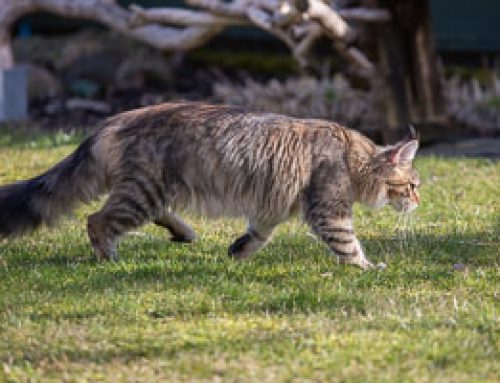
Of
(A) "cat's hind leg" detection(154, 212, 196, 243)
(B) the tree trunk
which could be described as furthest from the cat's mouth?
(B) the tree trunk

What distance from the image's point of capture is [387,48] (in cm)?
1383

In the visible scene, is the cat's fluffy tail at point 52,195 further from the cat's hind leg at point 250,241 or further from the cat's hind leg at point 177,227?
the cat's hind leg at point 250,241

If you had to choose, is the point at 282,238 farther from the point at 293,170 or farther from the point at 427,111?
the point at 427,111

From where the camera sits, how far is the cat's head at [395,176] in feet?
26.6

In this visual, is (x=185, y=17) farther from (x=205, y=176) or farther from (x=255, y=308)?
(x=255, y=308)

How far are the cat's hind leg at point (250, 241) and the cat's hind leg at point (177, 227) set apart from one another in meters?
0.57

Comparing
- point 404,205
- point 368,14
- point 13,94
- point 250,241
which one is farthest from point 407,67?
point 250,241

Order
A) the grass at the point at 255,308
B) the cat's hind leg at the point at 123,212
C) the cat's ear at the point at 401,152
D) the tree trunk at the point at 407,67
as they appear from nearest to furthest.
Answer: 1. the grass at the point at 255,308
2. the cat's hind leg at the point at 123,212
3. the cat's ear at the point at 401,152
4. the tree trunk at the point at 407,67

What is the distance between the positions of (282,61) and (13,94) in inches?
184

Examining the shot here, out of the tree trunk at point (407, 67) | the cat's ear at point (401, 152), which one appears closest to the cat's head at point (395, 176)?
the cat's ear at point (401, 152)

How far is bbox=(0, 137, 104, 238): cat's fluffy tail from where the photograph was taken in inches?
311

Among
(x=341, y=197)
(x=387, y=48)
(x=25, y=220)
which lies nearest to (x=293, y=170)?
(x=341, y=197)

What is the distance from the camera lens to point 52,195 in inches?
313

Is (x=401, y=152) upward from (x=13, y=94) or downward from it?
upward
